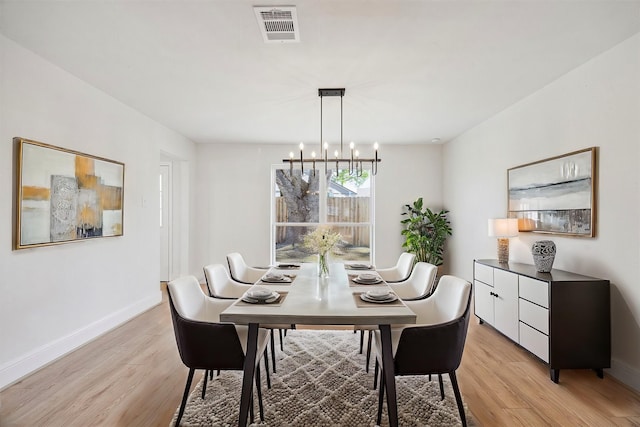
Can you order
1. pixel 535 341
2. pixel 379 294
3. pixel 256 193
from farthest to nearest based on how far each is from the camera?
1. pixel 256 193
2. pixel 535 341
3. pixel 379 294

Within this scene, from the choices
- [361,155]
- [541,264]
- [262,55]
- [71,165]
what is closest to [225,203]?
[361,155]

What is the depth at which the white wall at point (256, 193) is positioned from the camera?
20.4ft

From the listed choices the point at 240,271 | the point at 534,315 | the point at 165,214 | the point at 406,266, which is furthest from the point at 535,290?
the point at 165,214

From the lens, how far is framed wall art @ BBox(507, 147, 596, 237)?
288cm

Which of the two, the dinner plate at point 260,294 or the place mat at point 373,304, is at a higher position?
the dinner plate at point 260,294

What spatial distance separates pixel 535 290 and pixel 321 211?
13.1 feet

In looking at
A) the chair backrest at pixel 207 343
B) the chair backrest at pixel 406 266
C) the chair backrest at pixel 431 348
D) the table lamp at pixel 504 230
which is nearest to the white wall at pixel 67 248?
the chair backrest at pixel 207 343

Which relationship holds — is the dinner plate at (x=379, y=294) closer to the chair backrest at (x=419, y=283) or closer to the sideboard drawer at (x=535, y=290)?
the chair backrest at (x=419, y=283)

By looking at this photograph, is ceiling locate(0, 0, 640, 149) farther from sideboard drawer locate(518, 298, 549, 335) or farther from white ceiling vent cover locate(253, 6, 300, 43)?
sideboard drawer locate(518, 298, 549, 335)

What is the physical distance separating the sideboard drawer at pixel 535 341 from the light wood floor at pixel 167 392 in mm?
150

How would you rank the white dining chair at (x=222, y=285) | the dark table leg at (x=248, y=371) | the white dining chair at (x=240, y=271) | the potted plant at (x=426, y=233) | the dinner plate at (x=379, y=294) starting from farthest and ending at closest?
the potted plant at (x=426, y=233) → the white dining chair at (x=240, y=271) → the white dining chair at (x=222, y=285) → the dinner plate at (x=379, y=294) → the dark table leg at (x=248, y=371)

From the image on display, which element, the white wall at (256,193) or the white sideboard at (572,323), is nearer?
the white sideboard at (572,323)

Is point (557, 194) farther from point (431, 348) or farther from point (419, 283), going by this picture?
point (431, 348)

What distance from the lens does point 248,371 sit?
1911 mm
